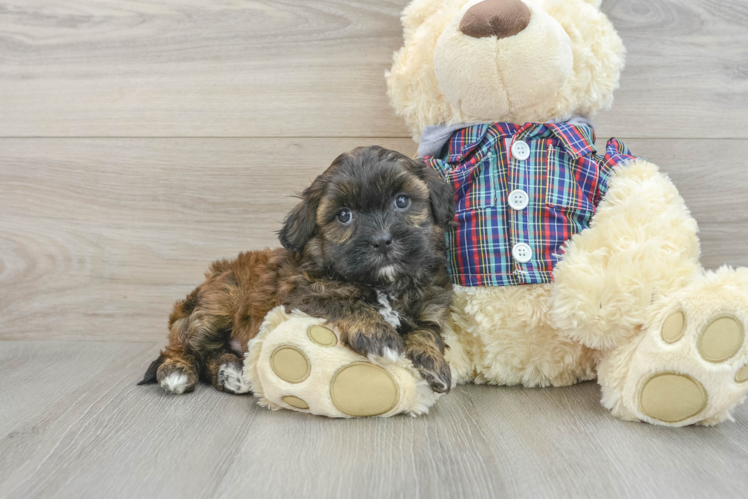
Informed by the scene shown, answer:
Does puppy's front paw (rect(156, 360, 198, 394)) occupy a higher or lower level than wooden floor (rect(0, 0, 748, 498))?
lower

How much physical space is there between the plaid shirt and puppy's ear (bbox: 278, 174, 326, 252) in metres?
0.39

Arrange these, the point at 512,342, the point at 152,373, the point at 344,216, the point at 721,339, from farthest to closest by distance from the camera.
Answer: the point at 152,373
the point at 512,342
the point at 344,216
the point at 721,339

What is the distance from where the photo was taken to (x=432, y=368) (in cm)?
136

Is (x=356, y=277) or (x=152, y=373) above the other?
(x=356, y=277)

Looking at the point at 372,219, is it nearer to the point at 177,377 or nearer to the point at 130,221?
the point at 177,377

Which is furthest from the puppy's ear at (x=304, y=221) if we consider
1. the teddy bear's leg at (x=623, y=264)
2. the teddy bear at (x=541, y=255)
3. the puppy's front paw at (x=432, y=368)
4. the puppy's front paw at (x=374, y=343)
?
the teddy bear's leg at (x=623, y=264)

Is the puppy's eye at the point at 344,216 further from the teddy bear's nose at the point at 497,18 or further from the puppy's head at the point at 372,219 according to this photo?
the teddy bear's nose at the point at 497,18

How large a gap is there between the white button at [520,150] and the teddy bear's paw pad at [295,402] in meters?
0.86

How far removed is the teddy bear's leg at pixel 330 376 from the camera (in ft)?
4.33

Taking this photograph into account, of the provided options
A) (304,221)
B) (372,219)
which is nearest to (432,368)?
(372,219)

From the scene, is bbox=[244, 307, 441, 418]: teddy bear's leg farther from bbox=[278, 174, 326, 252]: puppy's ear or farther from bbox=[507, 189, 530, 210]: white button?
bbox=[507, 189, 530, 210]: white button

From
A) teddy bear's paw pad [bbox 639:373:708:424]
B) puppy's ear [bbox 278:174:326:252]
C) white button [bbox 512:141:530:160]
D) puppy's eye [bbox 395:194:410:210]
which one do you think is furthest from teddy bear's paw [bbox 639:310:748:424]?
puppy's ear [bbox 278:174:326:252]

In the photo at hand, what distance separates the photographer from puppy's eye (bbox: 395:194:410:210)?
1.43 metres

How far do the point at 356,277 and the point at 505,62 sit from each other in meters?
0.68
